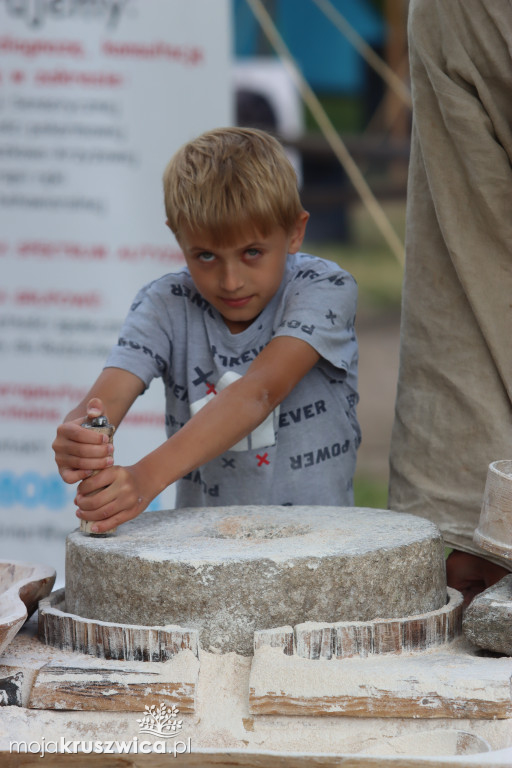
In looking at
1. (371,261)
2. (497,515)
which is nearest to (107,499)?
(497,515)

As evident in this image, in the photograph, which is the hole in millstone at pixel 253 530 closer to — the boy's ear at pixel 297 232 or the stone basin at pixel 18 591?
the stone basin at pixel 18 591

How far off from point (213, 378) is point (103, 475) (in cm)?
47

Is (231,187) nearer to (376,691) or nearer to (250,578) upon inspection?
(250,578)

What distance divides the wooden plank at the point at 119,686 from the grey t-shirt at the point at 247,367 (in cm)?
64

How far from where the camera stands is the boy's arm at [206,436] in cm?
→ 163

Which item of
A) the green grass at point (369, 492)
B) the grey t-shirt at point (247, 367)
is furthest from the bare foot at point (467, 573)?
the green grass at point (369, 492)

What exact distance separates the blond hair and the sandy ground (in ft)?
11.8

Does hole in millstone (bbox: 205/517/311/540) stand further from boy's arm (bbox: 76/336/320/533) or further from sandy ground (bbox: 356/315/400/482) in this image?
sandy ground (bbox: 356/315/400/482)

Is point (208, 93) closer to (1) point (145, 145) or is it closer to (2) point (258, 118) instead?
(1) point (145, 145)

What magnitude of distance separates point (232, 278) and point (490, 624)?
78 cm

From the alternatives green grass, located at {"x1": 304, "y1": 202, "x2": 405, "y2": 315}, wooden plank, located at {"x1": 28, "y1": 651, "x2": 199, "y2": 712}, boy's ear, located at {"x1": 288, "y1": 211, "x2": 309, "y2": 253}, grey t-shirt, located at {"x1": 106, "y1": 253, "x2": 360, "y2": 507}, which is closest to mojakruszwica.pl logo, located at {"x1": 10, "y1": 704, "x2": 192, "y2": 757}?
wooden plank, located at {"x1": 28, "y1": 651, "x2": 199, "y2": 712}

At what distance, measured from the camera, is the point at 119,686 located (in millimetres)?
1404

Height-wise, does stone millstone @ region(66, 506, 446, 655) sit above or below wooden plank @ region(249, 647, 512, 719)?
above

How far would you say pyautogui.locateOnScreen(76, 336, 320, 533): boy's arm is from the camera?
5.35 feet
